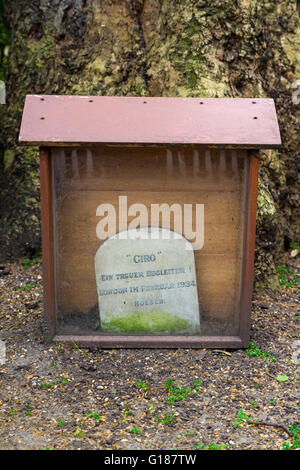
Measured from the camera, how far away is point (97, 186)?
273 cm

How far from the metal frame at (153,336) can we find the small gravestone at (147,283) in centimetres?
7

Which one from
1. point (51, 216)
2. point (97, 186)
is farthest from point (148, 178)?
point (51, 216)

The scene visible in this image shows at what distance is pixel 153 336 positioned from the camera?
284 centimetres

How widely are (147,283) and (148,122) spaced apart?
92cm

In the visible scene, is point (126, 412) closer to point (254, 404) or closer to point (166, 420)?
point (166, 420)

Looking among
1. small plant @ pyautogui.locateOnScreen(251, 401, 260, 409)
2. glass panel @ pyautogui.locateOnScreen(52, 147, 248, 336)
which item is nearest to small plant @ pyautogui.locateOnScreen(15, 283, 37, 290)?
glass panel @ pyautogui.locateOnScreen(52, 147, 248, 336)

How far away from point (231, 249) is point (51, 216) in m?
1.04

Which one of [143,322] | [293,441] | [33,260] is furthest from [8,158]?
[293,441]

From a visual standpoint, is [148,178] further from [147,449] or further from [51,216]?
[147,449]

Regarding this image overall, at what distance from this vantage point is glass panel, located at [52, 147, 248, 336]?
106 inches

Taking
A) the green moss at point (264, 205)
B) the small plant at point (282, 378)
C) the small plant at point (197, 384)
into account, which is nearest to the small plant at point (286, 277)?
the green moss at point (264, 205)

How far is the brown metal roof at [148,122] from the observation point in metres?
2.46

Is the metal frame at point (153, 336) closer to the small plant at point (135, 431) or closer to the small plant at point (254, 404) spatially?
the small plant at point (254, 404)
